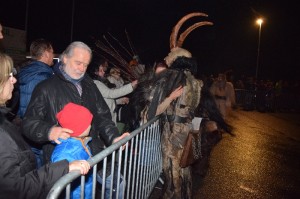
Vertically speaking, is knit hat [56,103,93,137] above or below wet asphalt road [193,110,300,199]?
above

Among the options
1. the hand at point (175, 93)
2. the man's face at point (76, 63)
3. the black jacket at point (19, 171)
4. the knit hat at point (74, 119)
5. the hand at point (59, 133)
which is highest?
the man's face at point (76, 63)

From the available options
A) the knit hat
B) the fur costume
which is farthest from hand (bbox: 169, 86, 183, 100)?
the knit hat

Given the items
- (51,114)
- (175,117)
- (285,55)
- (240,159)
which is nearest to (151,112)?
(175,117)

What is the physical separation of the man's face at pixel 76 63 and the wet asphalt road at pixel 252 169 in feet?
9.89

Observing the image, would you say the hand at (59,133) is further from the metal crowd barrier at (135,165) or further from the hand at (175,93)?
the hand at (175,93)

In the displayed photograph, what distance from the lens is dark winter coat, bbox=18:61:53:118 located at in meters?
3.55

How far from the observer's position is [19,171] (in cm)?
166

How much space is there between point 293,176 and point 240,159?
1198mm

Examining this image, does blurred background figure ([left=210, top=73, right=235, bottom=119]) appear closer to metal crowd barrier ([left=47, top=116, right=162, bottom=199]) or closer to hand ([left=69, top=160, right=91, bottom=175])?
metal crowd barrier ([left=47, top=116, right=162, bottom=199])

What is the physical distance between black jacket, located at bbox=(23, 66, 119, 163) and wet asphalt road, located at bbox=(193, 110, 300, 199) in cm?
242

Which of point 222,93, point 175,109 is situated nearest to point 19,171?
point 175,109

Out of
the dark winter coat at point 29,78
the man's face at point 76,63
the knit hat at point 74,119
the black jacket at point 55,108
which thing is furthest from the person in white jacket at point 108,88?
the knit hat at point 74,119

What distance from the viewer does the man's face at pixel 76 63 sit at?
2.70 meters

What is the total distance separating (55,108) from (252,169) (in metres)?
4.83
